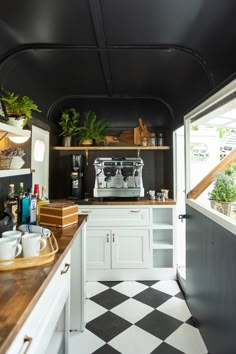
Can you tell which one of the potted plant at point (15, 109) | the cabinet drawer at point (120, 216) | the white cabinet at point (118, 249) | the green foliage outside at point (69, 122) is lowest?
the white cabinet at point (118, 249)

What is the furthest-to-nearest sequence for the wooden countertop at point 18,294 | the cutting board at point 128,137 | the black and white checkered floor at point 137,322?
the cutting board at point 128,137 → the black and white checkered floor at point 137,322 → the wooden countertop at point 18,294

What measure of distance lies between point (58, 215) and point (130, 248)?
1384 millimetres

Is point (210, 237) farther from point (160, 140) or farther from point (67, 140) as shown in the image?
point (67, 140)

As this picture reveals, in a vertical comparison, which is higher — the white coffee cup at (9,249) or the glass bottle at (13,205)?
the glass bottle at (13,205)

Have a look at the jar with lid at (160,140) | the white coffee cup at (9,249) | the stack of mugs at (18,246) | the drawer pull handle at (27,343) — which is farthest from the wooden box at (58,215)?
the jar with lid at (160,140)

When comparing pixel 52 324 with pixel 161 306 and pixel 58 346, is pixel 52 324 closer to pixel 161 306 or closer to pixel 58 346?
pixel 58 346

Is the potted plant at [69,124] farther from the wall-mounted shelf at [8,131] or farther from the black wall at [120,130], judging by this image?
the wall-mounted shelf at [8,131]

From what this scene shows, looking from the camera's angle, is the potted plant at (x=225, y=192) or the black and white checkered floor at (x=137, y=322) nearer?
the potted plant at (x=225, y=192)

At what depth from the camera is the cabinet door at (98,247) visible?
9.16 feet

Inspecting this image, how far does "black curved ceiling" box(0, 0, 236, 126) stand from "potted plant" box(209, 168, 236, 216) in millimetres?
637

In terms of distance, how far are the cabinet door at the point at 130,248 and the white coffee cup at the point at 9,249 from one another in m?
1.79

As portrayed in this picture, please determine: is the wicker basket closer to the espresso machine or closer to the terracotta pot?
the espresso machine

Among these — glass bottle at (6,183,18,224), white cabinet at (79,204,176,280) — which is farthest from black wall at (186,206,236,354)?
glass bottle at (6,183,18,224)

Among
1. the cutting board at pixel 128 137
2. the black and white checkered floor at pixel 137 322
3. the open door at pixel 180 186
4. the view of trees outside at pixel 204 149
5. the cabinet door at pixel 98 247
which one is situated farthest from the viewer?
the cutting board at pixel 128 137
